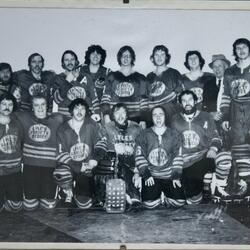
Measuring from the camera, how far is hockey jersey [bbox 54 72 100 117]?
5.34 feet

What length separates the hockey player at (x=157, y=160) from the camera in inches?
63.6

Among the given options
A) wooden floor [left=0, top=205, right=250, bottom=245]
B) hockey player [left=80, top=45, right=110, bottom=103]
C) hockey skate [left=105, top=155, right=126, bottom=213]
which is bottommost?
wooden floor [left=0, top=205, right=250, bottom=245]

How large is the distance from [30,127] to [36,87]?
0.57 ft

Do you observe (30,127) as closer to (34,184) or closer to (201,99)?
(34,184)

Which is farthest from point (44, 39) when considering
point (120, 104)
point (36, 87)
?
point (120, 104)

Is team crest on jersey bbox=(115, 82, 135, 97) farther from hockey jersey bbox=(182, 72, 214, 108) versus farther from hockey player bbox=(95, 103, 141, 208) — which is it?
hockey jersey bbox=(182, 72, 214, 108)

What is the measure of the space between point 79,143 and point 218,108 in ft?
1.99

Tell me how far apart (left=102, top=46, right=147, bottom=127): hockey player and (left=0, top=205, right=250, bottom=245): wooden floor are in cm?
40

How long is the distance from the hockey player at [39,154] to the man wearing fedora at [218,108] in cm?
64

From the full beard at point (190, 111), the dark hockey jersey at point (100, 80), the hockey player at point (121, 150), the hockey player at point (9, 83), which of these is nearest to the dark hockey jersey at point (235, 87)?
the full beard at point (190, 111)

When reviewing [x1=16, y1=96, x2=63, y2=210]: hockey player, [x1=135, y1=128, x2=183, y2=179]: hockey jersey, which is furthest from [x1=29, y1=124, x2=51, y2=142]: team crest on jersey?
[x1=135, y1=128, x2=183, y2=179]: hockey jersey

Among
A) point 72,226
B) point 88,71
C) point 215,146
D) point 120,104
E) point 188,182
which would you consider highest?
point 88,71

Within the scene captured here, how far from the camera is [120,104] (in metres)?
1.62

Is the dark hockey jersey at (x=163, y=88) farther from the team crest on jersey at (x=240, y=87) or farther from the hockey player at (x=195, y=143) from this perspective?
the team crest on jersey at (x=240, y=87)
